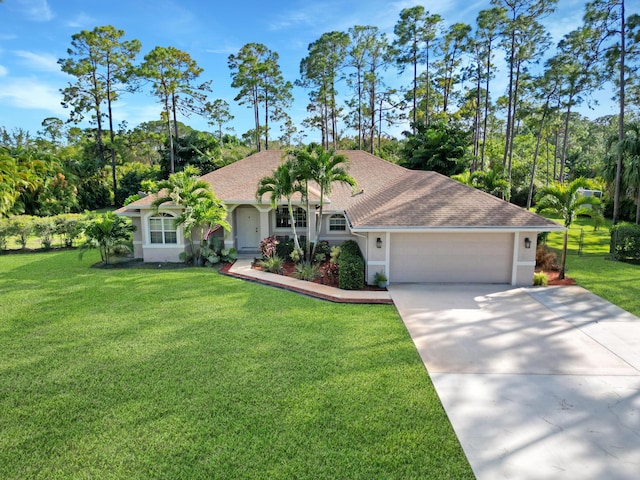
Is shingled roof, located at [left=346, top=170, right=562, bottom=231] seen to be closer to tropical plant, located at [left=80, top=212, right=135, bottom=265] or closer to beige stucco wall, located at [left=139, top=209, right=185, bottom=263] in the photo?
beige stucco wall, located at [left=139, top=209, right=185, bottom=263]

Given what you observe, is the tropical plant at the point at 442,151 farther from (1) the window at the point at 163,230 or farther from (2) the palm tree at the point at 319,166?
(1) the window at the point at 163,230

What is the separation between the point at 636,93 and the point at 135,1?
25149 mm

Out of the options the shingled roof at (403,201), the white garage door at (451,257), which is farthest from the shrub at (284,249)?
the white garage door at (451,257)

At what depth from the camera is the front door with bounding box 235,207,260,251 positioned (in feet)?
57.1

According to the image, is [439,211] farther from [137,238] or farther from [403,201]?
[137,238]

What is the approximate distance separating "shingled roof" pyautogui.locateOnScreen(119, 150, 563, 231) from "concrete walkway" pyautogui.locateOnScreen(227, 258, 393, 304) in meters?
2.02

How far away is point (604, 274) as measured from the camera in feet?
43.4

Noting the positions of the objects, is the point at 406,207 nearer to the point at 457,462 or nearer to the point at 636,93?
the point at 457,462

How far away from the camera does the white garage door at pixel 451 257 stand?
1192cm

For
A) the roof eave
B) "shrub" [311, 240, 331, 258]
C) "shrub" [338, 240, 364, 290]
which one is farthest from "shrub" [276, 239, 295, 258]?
the roof eave

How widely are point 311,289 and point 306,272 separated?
4.93ft

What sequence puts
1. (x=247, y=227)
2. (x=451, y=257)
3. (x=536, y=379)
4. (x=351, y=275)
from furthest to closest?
1. (x=247, y=227)
2. (x=451, y=257)
3. (x=351, y=275)
4. (x=536, y=379)

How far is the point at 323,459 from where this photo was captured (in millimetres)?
4309

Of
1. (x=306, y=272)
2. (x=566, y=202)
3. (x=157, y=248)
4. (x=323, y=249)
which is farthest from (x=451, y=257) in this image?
(x=157, y=248)
